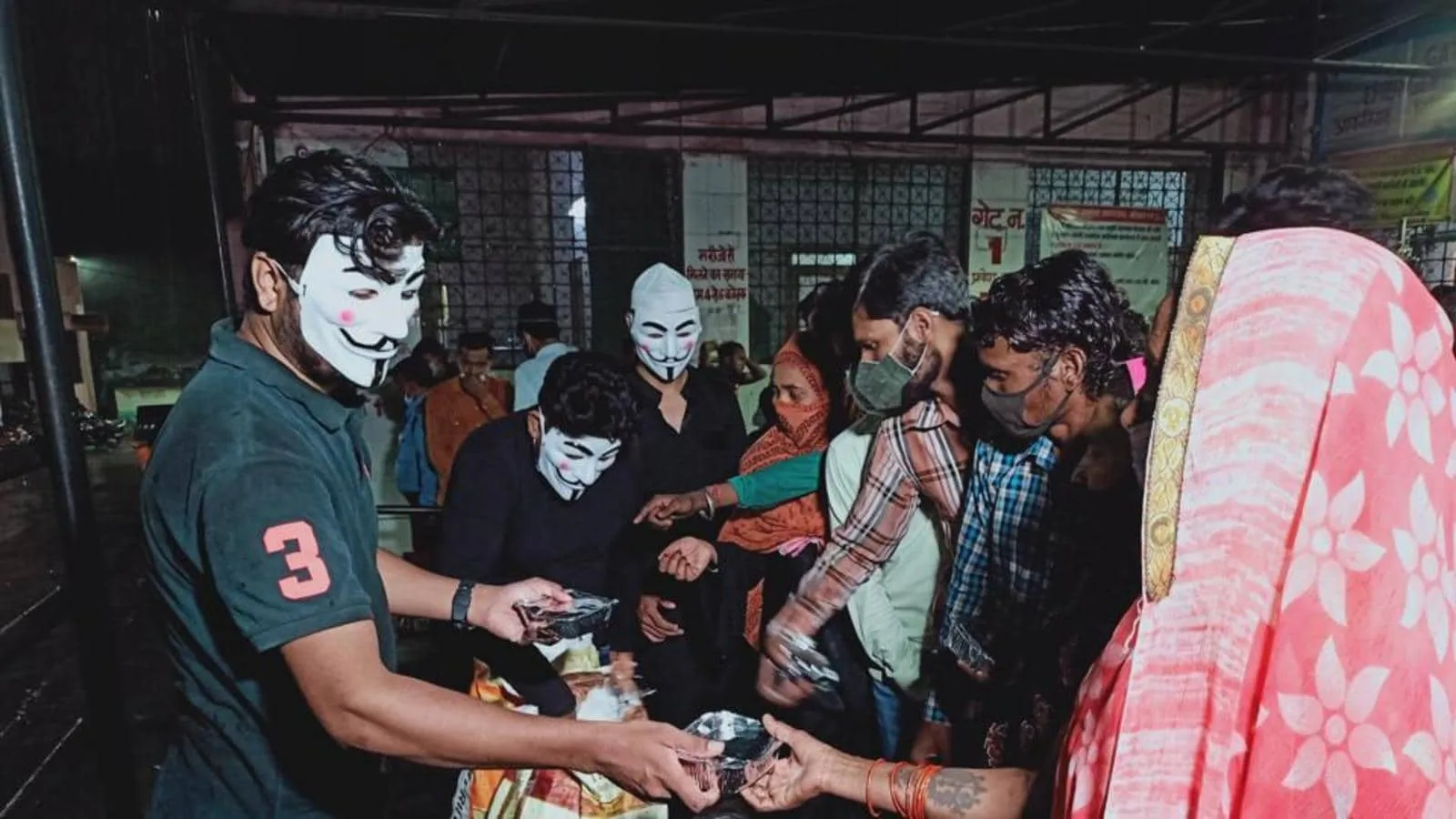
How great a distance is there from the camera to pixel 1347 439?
2.98 feet

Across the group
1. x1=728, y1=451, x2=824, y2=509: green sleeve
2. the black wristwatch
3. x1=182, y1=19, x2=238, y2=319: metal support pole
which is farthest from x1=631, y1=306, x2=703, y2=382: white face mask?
the black wristwatch

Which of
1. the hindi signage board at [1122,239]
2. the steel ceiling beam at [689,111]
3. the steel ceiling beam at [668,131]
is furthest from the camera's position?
the hindi signage board at [1122,239]

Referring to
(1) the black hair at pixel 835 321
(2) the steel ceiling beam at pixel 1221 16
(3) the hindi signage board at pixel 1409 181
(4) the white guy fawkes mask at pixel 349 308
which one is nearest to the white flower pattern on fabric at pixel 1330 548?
(4) the white guy fawkes mask at pixel 349 308

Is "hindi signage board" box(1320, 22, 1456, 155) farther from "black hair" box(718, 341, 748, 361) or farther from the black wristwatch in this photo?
the black wristwatch

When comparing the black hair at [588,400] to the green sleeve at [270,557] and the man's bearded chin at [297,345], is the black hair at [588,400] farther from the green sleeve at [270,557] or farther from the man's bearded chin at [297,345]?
the green sleeve at [270,557]

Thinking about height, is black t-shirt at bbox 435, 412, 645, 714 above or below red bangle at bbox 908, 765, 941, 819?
above

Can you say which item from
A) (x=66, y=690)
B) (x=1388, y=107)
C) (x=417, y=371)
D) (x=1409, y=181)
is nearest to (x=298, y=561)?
(x=66, y=690)

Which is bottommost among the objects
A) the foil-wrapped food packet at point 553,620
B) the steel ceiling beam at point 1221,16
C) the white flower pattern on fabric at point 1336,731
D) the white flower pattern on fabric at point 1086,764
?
the foil-wrapped food packet at point 553,620

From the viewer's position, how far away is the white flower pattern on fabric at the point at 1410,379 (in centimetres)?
93

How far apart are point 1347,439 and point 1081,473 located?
1.08m

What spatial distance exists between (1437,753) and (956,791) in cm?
79

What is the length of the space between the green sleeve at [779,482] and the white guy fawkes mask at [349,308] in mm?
1938

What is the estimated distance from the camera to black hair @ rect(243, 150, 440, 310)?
143 cm

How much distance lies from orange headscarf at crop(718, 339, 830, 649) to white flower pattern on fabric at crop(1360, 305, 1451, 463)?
227cm
